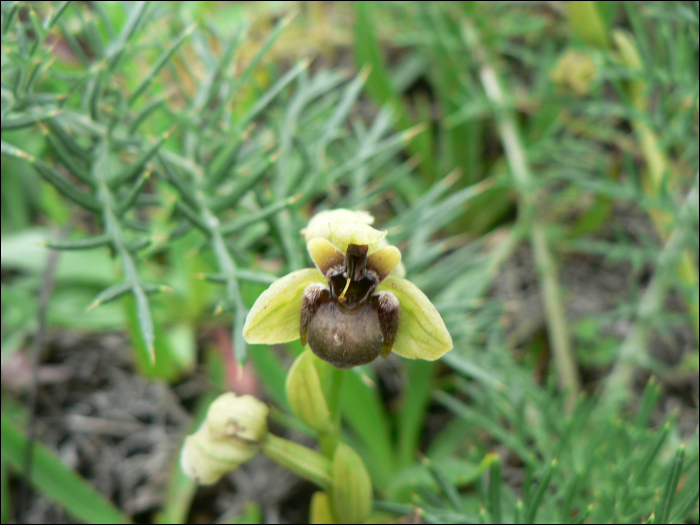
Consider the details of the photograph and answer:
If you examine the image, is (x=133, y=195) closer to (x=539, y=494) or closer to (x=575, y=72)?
(x=539, y=494)

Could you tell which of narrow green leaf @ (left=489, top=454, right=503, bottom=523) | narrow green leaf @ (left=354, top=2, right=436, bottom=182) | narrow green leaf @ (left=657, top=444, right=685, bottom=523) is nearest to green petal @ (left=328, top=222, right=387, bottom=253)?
narrow green leaf @ (left=489, top=454, right=503, bottom=523)

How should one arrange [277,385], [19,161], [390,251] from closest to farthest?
1. [390,251]
2. [277,385]
3. [19,161]

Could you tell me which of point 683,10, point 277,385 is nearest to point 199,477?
point 277,385

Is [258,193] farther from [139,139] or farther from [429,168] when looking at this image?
[429,168]

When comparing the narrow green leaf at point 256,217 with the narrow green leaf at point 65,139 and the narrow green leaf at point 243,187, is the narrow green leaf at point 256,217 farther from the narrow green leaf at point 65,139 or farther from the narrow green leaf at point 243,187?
the narrow green leaf at point 65,139

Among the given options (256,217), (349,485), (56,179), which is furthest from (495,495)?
(56,179)

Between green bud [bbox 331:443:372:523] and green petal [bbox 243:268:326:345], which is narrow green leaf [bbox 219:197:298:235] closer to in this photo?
green petal [bbox 243:268:326:345]

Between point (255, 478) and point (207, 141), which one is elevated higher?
point (207, 141)

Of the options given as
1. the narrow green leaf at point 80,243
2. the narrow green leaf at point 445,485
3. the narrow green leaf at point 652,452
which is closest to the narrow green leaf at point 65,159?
the narrow green leaf at point 80,243
